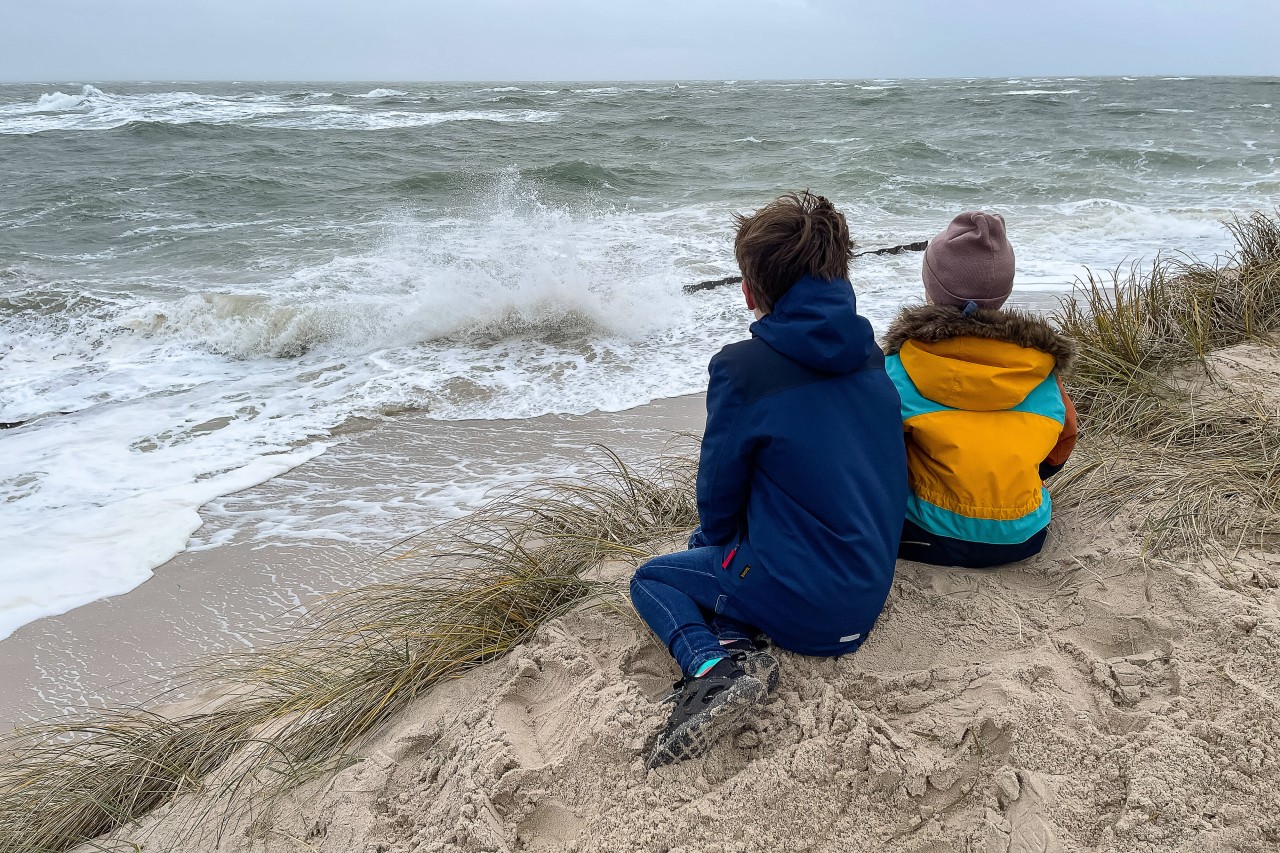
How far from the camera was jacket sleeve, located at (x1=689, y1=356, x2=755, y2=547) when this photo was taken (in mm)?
2150

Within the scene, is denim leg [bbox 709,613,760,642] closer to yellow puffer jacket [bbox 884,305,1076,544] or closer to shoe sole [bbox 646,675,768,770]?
shoe sole [bbox 646,675,768,770]

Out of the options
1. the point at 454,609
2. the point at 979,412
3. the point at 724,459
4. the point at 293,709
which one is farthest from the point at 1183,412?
the point at 293,709

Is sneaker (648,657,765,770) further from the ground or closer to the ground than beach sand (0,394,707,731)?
further from the ground

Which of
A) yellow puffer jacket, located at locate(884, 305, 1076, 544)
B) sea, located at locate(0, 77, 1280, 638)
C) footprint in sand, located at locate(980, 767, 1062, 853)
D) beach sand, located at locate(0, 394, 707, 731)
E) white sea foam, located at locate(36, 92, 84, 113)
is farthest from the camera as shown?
white sea foam, located at locate(36, 92, 84, 113)

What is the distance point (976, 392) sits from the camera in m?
2.44

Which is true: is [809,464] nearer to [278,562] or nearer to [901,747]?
[901,747]

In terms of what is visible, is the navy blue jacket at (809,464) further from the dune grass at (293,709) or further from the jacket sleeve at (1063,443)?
the dune grass at (293,709)

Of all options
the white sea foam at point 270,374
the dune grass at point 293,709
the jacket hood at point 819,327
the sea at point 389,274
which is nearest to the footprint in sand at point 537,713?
the dune grass at point 293,709

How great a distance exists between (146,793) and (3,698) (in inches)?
61.3

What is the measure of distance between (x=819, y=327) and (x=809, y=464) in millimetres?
347

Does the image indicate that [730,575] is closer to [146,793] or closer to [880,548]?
[880,548]

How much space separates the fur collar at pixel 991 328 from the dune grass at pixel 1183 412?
0.79 m

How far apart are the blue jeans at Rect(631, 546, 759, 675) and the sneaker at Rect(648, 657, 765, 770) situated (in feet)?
0.54

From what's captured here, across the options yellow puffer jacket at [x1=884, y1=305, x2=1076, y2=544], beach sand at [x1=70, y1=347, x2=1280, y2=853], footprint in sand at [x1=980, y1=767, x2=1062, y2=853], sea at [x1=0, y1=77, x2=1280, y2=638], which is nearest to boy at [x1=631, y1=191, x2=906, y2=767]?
beach sand at [x1=70, y1=347, x2=1280, y2=853]
